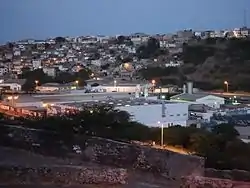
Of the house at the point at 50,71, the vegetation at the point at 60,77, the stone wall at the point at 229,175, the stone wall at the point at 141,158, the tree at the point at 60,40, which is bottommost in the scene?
the stone wall at the point at 229,175

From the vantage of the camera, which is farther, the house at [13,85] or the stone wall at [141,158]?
the house at [13,85]

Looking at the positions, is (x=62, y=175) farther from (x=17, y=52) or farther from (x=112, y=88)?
(x=17, y=52)

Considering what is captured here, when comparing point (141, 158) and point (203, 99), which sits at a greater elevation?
point (203, 99)

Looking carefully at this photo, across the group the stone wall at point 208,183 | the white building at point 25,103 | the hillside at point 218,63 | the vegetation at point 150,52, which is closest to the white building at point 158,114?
the white building at point 25,103

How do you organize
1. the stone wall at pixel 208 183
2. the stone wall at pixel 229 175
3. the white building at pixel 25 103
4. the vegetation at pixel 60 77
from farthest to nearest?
the vegetation at pixel 60 77 → the white building at pixel 25 103 → the stone wall at pixel 229 175 → the stone wall at pixel 208 183

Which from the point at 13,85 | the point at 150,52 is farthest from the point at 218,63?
the point at 150,52

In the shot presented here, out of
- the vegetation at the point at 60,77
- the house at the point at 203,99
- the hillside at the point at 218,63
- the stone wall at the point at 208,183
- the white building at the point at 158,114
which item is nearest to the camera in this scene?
the stone wall at the point at 208,183

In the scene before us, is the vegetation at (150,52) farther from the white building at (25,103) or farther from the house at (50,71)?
the white building at (25,103)
